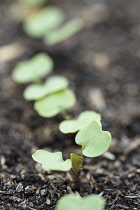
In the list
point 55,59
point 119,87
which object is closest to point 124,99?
point 119,87

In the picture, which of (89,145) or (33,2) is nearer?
(89,145)

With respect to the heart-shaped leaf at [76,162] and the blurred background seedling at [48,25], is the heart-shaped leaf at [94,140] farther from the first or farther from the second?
the blurred background seedling at [48,25]

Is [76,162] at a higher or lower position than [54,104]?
lower

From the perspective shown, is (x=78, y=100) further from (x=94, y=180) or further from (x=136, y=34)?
(x=136, y=34)

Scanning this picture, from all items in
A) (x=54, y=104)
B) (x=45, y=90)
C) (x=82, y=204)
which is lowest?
(x=82, y=204)

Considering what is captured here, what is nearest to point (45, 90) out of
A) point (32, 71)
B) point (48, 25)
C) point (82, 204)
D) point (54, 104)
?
point (54, 104)

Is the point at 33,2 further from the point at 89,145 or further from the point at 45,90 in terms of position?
the point at 89,145

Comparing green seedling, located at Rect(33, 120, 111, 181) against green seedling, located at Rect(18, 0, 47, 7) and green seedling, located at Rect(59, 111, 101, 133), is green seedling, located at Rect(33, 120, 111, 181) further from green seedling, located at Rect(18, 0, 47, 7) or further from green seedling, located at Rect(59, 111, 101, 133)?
green seedling, located at Rect(18, 0, 47, 7)
